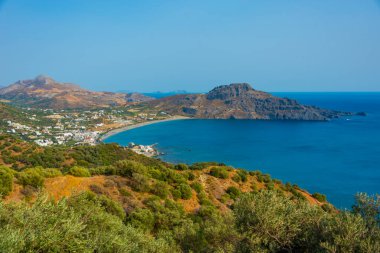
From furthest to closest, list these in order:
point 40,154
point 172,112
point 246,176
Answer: point 172,112 → point 40,154 → point 246,176

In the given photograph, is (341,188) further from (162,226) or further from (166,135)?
(166,135)

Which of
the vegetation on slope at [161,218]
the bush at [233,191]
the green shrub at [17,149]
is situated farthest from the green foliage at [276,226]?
the green shrub at [17,149]

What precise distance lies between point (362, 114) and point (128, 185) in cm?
18818

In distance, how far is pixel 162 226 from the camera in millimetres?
18484

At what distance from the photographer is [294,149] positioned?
311ft

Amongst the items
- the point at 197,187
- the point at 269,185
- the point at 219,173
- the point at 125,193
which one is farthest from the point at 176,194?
the point at 269,185

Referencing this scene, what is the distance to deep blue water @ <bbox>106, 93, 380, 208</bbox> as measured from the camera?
63259mm

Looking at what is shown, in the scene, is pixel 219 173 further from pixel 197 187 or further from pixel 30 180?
pixel 30 180

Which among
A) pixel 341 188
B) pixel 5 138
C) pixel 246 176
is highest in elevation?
pixel 5 138

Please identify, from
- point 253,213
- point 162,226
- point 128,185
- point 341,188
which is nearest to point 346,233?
point 253,213

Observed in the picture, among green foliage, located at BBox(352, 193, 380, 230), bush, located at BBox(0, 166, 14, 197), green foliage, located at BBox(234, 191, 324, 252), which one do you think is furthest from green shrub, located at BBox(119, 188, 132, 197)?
green foliage, located at BBox(352, 193, 380, 230)

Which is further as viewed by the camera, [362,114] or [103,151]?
[362,114]

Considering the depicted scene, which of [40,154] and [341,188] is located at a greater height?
[40,154]

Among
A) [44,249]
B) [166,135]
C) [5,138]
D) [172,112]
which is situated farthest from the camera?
[172,112]
